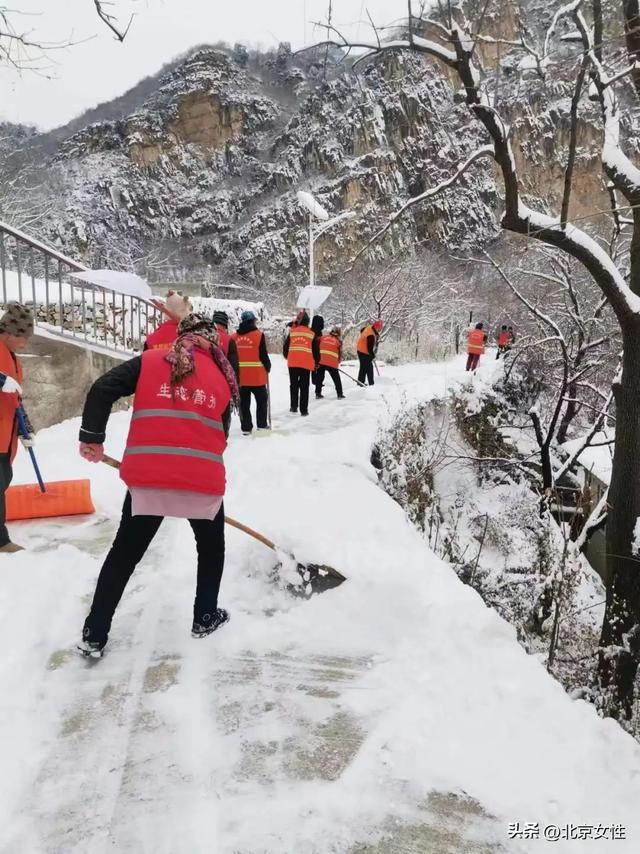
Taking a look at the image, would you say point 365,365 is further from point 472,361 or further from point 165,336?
point 165,336

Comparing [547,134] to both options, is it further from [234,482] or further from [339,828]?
[339,828]

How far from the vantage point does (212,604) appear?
9.77 ft

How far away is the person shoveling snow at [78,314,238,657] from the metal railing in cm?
506

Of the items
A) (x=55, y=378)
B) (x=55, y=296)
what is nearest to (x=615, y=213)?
(x=55, y=378)

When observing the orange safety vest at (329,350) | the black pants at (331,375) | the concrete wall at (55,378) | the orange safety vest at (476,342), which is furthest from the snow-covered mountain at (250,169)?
the concrete wall at (55,378)

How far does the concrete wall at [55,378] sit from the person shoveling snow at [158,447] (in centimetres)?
506

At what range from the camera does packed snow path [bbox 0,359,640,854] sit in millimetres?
1894

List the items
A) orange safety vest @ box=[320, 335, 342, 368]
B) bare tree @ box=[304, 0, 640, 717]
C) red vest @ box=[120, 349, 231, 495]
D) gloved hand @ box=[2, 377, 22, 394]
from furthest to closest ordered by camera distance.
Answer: orange safety vest @ box=[320, 335, 342, 368]
bare tree @ box=[304, 0, 640, 717]
gloved hand @ box=[2, 377, 22, 394]
red vest @ box=[120, 349, 231, 495]

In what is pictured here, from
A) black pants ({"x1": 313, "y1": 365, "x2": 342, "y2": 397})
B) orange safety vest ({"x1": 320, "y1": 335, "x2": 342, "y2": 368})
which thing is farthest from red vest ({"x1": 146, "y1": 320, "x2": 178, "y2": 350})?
black pants ({"x1": 313, "y1": 365, "x2": 342, "y2": 397})

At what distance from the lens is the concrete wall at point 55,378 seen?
23.4 ft

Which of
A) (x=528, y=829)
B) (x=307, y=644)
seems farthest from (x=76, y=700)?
(x=528, y=829)

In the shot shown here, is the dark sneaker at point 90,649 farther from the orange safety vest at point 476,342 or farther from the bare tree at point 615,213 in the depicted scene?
the orange safety vest at point 476,342

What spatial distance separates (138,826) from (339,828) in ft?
2.23

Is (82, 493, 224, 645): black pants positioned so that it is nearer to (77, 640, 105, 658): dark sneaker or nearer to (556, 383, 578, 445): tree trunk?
(77, 640, 105, 658): dark sneaker
